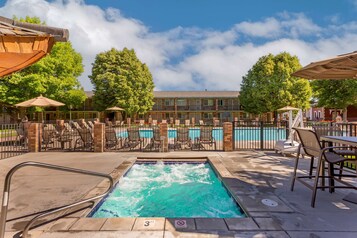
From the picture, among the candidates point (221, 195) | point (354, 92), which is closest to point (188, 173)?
point (221, 195)

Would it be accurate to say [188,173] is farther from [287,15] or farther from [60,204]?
[287,15]

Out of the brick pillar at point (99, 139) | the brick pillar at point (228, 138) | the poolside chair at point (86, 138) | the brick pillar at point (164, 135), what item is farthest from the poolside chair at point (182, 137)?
the poolside chair at point (86, 138)

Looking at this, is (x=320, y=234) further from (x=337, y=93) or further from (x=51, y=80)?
(x=337, y=93)

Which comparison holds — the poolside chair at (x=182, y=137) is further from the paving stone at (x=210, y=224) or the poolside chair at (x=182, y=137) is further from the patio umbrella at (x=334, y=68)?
the paving stone at (x=210, y=224)

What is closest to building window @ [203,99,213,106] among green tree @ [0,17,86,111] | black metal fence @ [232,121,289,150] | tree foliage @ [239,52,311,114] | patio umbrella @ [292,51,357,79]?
tree foliage @ [239,52,311,114]

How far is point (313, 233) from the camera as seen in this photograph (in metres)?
3.09

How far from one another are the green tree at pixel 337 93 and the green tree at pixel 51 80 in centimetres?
3175

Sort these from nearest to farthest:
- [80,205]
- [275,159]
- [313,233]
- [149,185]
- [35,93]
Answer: [313,233] → [80,205] → [149,185] → [275,159] → [35,93]

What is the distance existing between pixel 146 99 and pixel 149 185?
87.0 ft

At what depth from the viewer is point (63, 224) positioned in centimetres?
341

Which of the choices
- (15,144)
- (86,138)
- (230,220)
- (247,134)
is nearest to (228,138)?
(247,134)

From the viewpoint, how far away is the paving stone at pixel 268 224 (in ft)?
10.6

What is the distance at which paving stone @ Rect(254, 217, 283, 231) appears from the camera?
3.23 meters

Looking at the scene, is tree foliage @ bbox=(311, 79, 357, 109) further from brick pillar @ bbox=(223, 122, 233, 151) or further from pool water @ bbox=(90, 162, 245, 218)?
pool water @ bbox=(90, 162, 245, 218)
